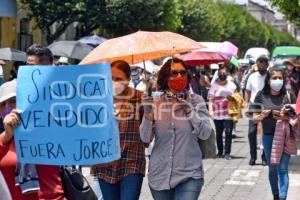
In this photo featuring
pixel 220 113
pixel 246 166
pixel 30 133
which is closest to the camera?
pixel 30 133

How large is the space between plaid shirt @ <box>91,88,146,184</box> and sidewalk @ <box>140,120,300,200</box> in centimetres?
364

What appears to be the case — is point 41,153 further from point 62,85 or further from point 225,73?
point 225,73

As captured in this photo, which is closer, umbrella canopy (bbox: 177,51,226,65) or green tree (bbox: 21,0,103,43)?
umbrella canopy (bbox: 177,51,226,65)

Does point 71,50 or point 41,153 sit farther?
point 71,50

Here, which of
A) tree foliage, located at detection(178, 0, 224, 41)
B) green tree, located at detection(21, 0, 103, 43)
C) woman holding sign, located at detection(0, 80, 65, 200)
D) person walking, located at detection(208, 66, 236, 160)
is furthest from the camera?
tree foliage, located at detection(178, 0, 224, 41)

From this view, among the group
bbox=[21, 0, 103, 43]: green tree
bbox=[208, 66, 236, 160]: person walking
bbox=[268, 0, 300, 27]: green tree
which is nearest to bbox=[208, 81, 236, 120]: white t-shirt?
bbox=[208, 66, 236, 160]: person walking

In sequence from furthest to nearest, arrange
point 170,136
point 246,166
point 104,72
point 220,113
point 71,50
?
point 71,50, point 220,113, point 246,166, point 170,136, point 104,72

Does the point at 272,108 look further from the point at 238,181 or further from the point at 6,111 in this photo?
the point at 6,111

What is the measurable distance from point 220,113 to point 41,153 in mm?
10235

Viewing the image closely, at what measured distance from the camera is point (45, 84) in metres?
4.65

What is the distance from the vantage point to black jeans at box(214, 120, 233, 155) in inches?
556

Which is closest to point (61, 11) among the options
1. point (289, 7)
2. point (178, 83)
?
point (289, 7)

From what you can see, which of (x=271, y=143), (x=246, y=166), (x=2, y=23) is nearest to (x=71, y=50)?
(x=2, y=23)

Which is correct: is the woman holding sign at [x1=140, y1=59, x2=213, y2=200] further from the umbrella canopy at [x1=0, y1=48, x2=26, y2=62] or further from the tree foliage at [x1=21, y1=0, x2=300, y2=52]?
the tree foliage at [x1=21, y1=0, x2=300, y2=52]
